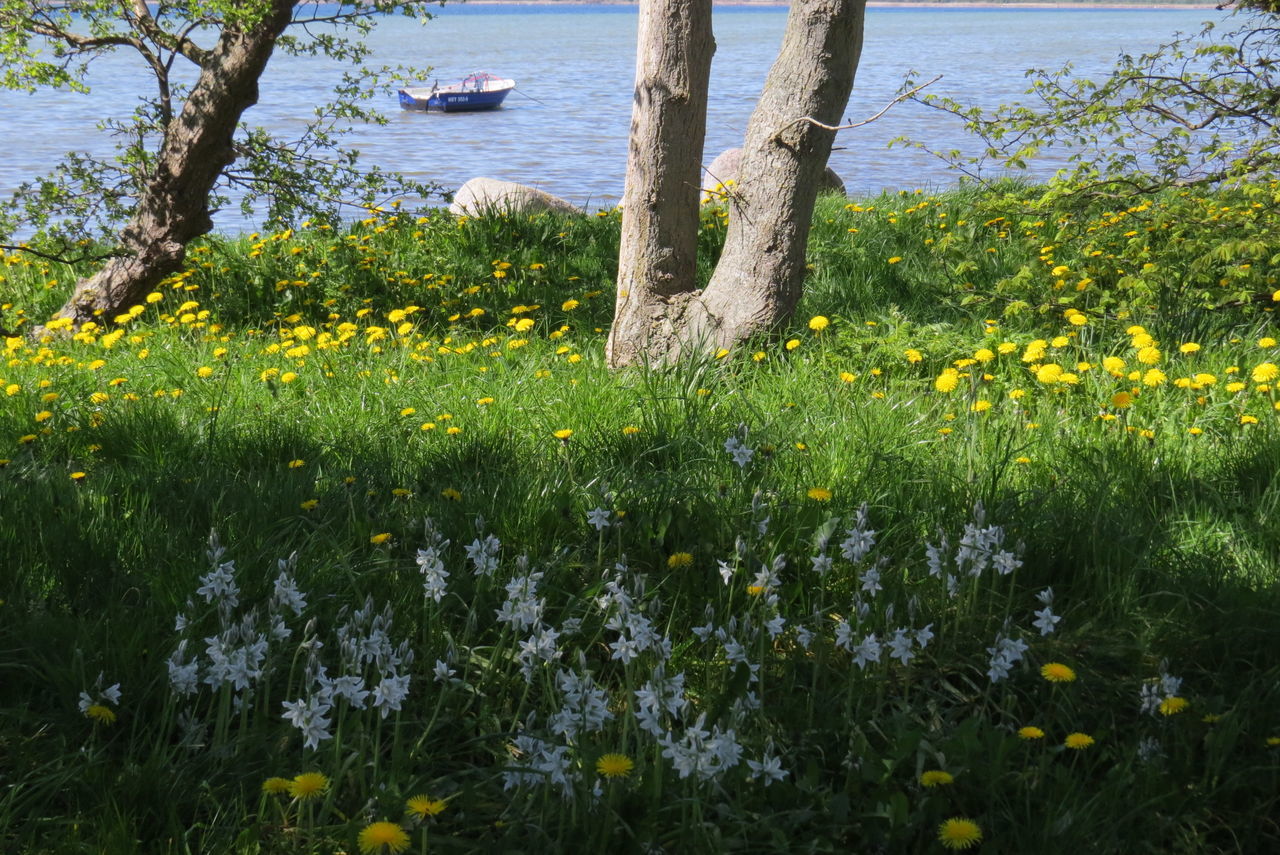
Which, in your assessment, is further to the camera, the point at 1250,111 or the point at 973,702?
the point at 1250,111

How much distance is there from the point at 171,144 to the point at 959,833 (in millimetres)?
6679

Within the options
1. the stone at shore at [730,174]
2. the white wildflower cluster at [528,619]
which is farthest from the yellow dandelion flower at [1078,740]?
the stone at shore at [730,174]

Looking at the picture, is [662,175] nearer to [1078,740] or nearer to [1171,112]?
[1171,112]

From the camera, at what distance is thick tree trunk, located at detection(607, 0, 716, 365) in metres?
5.25

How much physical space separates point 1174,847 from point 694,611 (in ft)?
3.78

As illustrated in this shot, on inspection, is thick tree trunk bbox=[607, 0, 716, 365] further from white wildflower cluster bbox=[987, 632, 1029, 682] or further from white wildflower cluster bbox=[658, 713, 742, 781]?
white wildflower cluster bbox=[658, 713, 742, 781]

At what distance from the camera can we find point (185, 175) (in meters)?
7.03

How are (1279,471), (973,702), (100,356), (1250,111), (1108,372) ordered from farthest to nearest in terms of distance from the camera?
1. (100,356)
2. (1250,111)
3. (1108,372)
4. (1279,471)
5. (973,702)

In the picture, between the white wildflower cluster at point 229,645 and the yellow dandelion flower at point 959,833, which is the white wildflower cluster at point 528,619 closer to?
the white wildflower cluster at point 229,645

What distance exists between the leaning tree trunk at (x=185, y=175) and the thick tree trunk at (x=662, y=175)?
2.64 meters

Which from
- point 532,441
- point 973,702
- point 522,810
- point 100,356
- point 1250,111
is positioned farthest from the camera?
point 100,356

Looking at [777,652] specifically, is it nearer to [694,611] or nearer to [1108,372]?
[694,611]

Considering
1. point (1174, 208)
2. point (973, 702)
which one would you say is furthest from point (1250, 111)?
point (973, 702)

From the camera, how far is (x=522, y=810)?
1.88 metres
